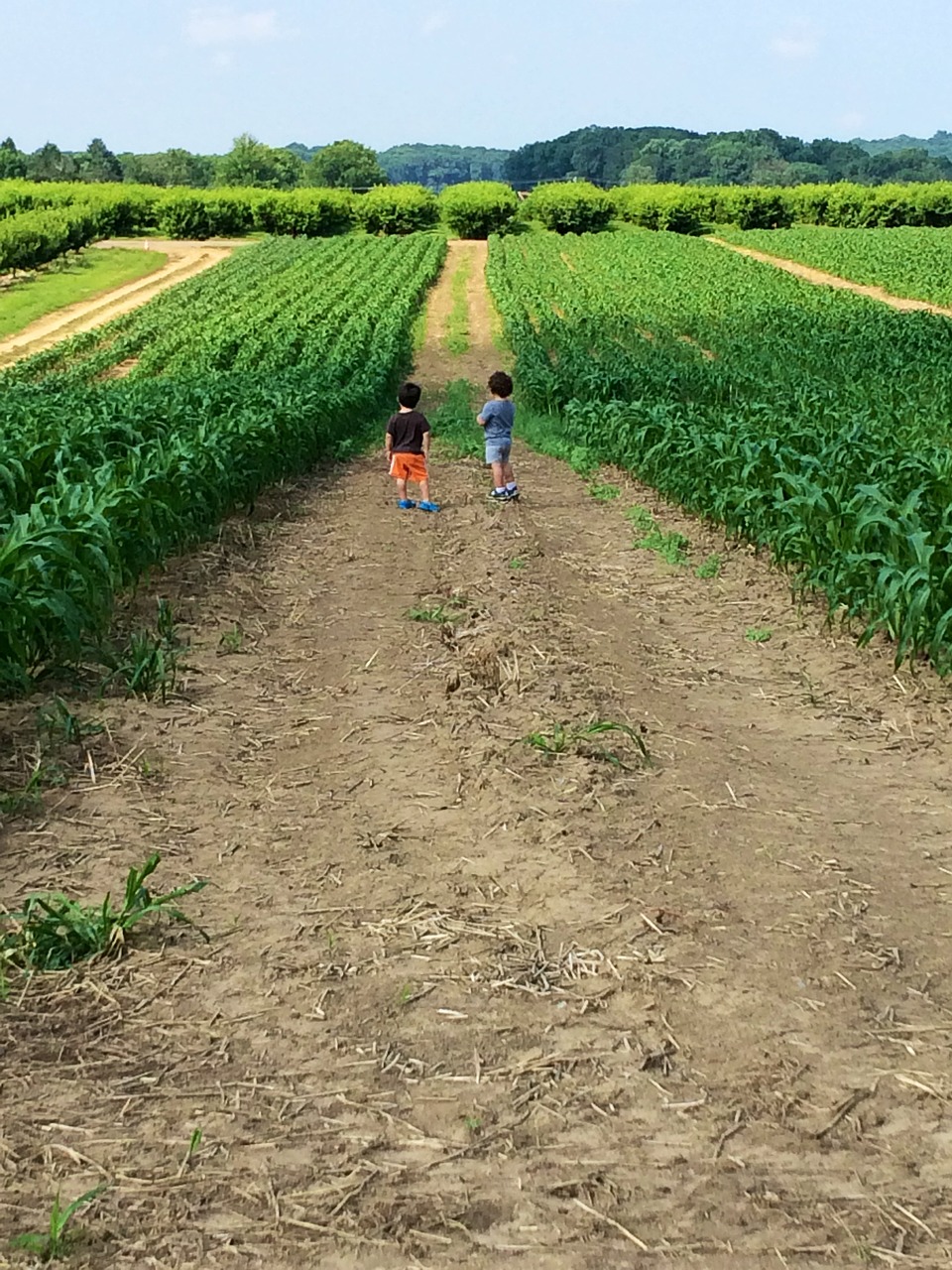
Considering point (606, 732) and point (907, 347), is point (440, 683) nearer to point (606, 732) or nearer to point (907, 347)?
point (606, 732)

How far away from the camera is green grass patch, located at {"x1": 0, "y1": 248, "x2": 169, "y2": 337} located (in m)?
30.1

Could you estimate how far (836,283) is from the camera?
3738 centimetres

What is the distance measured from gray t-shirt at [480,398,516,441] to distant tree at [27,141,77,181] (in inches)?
4420

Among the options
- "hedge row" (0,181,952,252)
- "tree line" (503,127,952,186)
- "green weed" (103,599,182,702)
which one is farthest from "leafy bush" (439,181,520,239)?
"tree line" (503,127,952,186)

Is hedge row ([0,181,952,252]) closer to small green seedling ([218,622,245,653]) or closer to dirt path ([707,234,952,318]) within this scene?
dirt path ([707,234,952,318])

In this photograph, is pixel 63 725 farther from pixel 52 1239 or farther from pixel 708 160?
pixel 708 160

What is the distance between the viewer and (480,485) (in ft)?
39.3

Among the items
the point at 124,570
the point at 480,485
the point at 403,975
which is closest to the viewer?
the point at 403,975

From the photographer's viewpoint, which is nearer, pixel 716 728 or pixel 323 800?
pixel 323 800

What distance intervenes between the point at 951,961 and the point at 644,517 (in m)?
7.21

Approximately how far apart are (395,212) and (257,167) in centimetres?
6856

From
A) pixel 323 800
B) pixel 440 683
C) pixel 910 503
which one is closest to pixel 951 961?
pixel 323 800

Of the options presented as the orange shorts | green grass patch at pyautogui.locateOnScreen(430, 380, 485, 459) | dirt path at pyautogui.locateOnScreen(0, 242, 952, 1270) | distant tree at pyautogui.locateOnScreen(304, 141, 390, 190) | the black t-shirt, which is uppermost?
distant tree at pyautogui.locateOnScreen(304, 141, 390, 190)

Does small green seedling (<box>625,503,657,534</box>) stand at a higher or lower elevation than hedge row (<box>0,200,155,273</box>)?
lower
